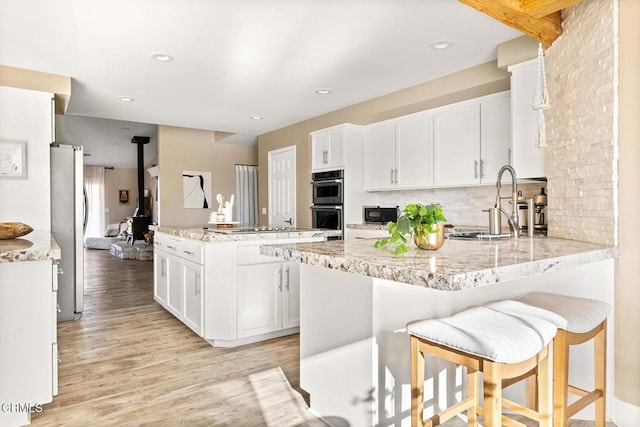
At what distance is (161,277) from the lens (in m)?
4.36

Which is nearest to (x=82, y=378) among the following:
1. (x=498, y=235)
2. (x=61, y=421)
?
(x=61, y=421)

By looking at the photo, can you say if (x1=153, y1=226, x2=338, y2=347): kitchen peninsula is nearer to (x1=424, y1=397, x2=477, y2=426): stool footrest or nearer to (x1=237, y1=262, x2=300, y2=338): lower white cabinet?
(x1=237, y1=262, x2=300, y2=338): lower white cabinet

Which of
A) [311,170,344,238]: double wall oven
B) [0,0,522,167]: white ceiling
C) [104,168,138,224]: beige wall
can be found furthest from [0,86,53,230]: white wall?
[104,168,138,224]: beige wall

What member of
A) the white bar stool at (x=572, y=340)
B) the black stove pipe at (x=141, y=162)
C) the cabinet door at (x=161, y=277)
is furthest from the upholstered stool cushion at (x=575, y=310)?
the black stove pipe at (x=141, y=162)

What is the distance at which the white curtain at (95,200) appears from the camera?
12.0 m

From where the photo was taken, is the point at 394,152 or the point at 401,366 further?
the point at 394,152

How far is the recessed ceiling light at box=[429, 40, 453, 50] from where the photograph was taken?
2.95 meters

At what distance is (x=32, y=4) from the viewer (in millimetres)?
2393

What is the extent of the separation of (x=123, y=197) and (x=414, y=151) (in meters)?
11.3

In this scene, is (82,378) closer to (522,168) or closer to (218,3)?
(218,3)

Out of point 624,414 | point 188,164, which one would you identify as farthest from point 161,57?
point 624,414

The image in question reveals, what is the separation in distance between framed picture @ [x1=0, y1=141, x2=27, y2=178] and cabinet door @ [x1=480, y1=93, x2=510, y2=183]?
4063 millimetres

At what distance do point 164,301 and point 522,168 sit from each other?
3.64 metres

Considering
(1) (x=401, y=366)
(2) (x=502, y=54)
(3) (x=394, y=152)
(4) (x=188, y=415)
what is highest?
(2) (x=502, y=54)
